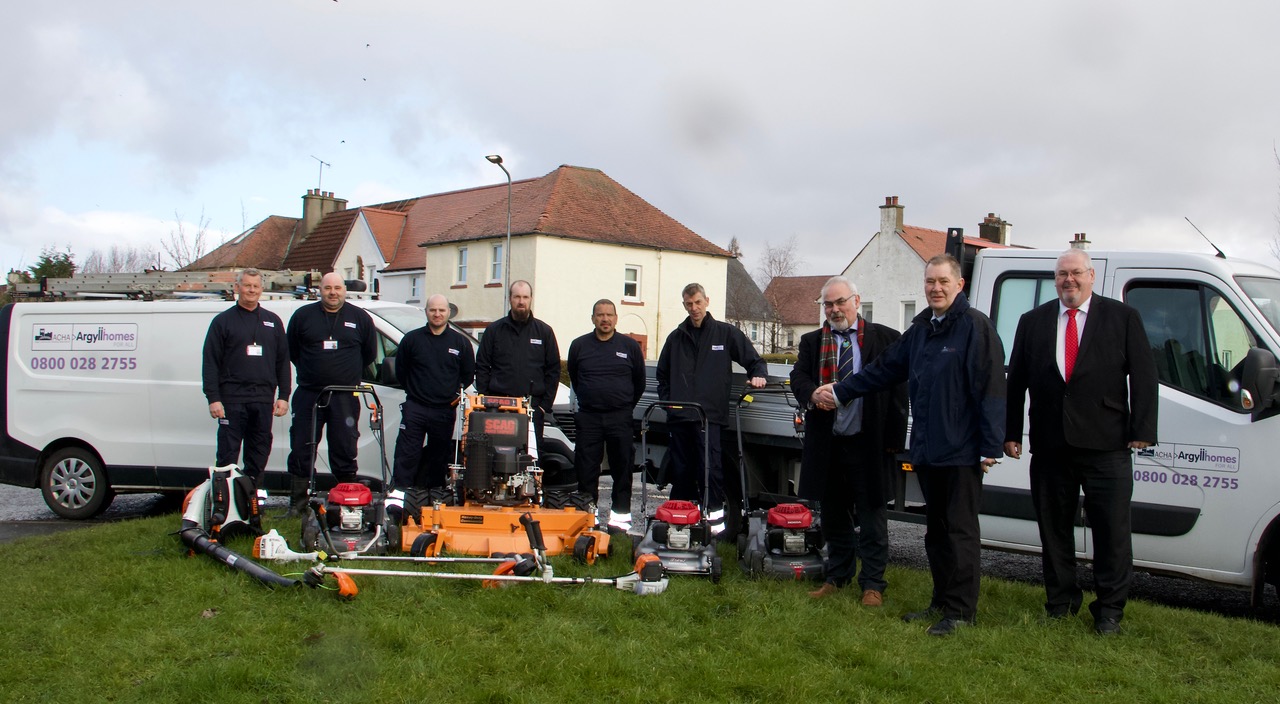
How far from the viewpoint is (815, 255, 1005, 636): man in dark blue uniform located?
212 inches

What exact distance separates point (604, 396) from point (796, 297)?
63.7 m

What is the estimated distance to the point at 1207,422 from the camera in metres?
6.08

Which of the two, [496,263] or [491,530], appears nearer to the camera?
[491,530]

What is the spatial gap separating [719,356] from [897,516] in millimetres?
1733

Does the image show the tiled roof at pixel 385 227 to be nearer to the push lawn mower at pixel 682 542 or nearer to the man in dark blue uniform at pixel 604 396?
the man in dark blue uniform at pixel 604 396

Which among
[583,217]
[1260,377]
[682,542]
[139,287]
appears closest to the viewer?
[1260,377]

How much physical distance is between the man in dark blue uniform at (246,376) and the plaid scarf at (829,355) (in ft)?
14.3

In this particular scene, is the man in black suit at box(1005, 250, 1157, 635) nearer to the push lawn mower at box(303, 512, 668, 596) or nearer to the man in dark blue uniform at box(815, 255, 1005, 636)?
the man in dark blue uniform at box(815, 255, 1005, 636)

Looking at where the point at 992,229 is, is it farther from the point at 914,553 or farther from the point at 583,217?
the point at 914,553

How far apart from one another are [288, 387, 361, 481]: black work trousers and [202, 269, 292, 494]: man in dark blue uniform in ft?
0.54

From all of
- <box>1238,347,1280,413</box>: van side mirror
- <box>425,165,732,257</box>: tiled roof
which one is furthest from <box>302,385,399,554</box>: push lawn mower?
<box>425,165,732,257</box>: tiled roof

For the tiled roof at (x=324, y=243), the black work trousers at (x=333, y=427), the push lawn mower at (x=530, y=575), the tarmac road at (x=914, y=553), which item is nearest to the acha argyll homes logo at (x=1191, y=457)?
the tarmac road at (x=914, y=553)

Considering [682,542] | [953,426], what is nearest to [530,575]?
[682,542]

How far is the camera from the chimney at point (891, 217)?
40.8m
